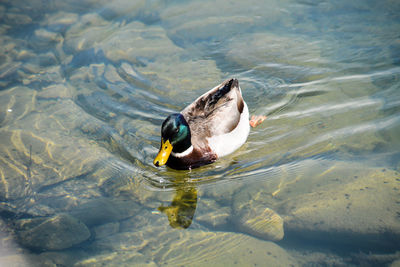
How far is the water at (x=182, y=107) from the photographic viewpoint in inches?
181

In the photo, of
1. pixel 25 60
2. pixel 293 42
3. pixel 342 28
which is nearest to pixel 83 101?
pixel 25 60

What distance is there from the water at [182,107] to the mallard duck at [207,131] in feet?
0.56

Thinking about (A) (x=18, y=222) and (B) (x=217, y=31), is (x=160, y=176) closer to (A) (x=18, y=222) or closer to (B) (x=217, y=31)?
(A) (x=18, y=222)

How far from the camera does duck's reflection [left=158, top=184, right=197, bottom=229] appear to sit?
195 inches

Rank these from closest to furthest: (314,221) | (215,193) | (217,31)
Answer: (314,221) → (215,193) → (217,31)

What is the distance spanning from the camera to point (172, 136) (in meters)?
5.37

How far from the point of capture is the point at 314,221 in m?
4.71

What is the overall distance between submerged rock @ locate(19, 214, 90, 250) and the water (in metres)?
0.02

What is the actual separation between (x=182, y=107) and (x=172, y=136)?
170 cm

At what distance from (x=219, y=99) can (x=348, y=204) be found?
248 cm

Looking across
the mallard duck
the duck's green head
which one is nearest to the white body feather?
the mallard duck

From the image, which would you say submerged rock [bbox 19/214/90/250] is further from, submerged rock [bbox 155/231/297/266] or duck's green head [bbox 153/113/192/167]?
duck's green head [bbox 153/113/192/167]

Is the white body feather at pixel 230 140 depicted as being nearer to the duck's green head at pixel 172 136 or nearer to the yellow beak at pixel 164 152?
the duck's green head at pixel 172 136

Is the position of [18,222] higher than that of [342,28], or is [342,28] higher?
[342,28]
